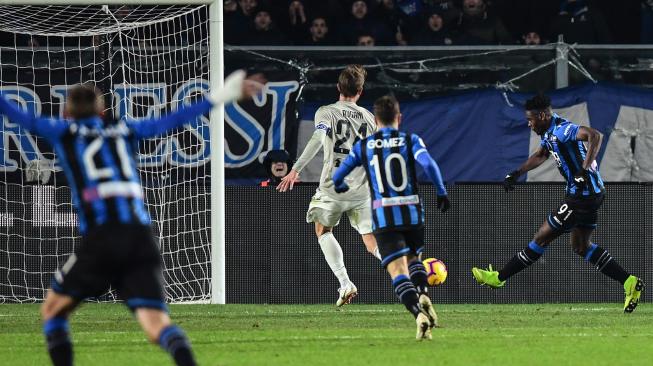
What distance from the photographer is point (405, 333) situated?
10406 mm

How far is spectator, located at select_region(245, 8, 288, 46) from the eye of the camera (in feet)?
58.0

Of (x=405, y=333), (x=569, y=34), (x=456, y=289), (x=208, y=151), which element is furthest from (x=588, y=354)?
(x=569, y=34)

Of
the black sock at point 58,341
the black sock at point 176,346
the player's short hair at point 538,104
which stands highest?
the player's short hair at point 538,104

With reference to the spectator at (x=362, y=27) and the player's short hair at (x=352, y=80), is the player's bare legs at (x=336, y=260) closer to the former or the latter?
the player's short hair at (x=352, y=80)

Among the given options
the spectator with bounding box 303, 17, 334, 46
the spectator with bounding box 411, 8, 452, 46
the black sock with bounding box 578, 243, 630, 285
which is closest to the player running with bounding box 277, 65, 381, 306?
the black sock with bounding box 578, 243, 630, 285

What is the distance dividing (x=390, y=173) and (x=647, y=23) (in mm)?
9757

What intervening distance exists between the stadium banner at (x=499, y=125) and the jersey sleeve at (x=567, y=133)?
2.49 meters

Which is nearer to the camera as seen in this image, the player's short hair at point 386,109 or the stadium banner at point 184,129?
the player's short hair at point 386,109

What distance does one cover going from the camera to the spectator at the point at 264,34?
17688 mm

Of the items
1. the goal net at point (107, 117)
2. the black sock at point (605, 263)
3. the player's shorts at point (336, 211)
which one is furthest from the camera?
the goal net at point (107, 117)

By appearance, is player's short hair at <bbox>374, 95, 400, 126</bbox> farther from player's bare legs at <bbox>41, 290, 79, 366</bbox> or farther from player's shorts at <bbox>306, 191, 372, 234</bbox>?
player's bare legs at <bbox>41, 290, 79, 366</bbox>

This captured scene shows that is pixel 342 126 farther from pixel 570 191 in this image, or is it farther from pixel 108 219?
pixel 108 219

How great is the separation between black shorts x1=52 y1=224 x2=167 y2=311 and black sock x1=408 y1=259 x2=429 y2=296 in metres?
3.80

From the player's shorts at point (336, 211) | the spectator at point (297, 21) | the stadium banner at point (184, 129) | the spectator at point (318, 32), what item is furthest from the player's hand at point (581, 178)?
the spectator at point (297, 21)
